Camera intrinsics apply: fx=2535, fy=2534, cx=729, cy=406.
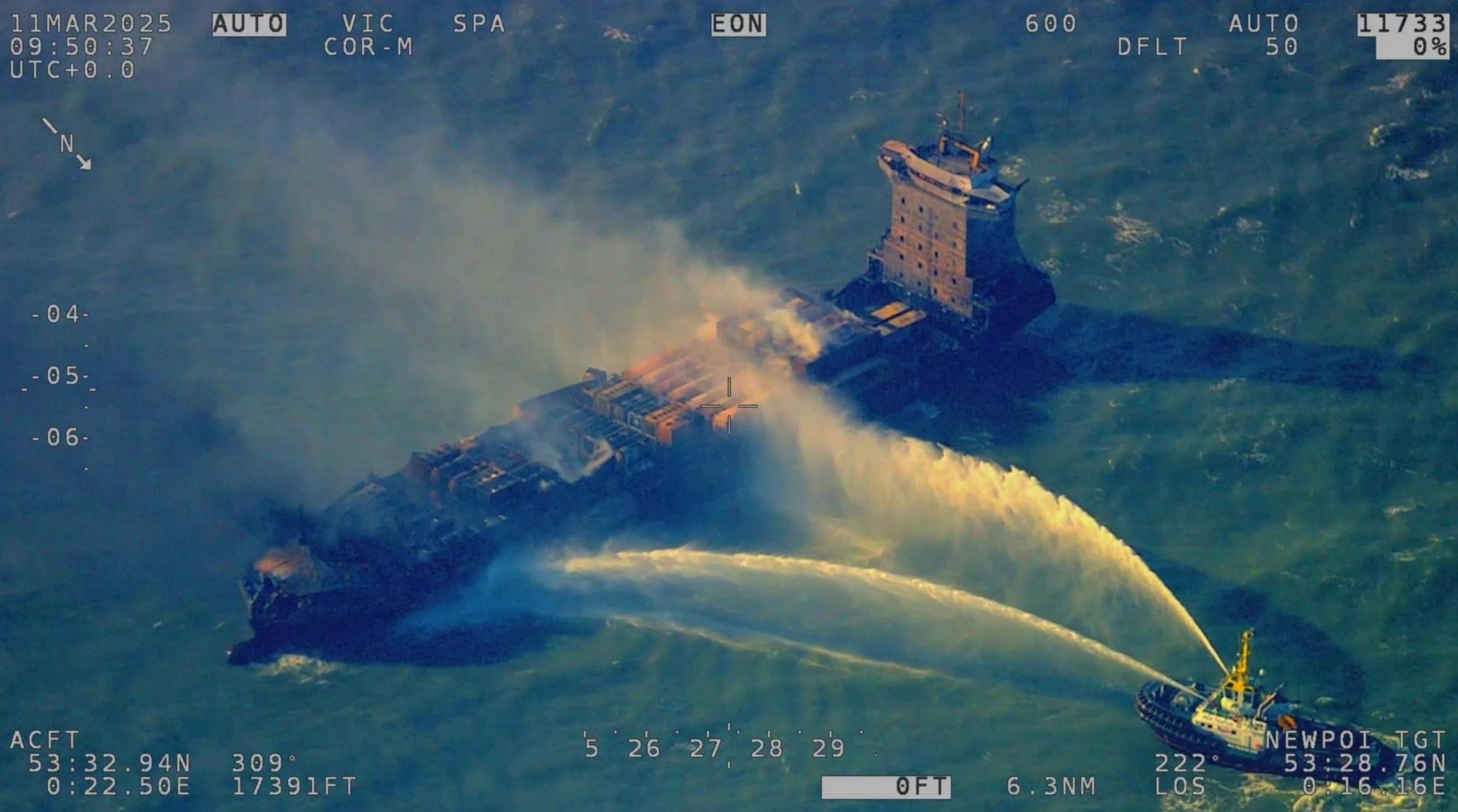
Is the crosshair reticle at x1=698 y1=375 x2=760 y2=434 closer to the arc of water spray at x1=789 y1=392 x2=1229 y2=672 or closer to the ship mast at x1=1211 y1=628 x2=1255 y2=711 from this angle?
the arc of water spray at x1=789 y1=392 x2=1229 y2=672

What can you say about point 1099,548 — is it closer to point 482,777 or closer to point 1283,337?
point 1283,337

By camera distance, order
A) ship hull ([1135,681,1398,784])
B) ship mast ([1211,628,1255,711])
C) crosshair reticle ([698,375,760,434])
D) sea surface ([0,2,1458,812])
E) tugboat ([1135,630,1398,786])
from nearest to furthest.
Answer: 1. ship hull ([1135,681,1398,784])
2. tugboat ([1135,630,1398,786])
3. ship mast ([1211,628,1255,711])
4. sea surface ([0,2,1458,812])
5. crosshair reticle ([698,375,760,434])

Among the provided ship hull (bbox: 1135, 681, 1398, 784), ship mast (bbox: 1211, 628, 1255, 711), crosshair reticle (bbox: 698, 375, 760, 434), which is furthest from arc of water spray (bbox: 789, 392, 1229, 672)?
ship hull (bbox: 1135, 681, 1398, 784)

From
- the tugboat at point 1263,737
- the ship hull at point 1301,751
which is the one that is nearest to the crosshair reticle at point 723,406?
the tugboat at point 1263,737

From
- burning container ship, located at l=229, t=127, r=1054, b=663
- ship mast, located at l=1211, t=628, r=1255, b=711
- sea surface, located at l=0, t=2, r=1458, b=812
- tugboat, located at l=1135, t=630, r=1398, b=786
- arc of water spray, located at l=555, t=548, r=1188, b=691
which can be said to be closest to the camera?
tugboat, located at l=1135, t=630, r=1398, b=786

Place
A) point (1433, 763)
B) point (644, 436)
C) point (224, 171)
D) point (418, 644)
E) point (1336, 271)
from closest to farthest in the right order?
point (1433, 763) < point (418, 644) < point (644, 436) < point (1336, 271) < point (224, 171)

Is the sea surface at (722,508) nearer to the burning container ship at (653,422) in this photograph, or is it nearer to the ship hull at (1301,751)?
the ship hull at (1301,751)

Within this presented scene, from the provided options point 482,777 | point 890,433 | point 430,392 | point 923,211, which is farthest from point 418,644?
point 923,211

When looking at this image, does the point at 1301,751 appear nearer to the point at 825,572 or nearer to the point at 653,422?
the point at 825,572
